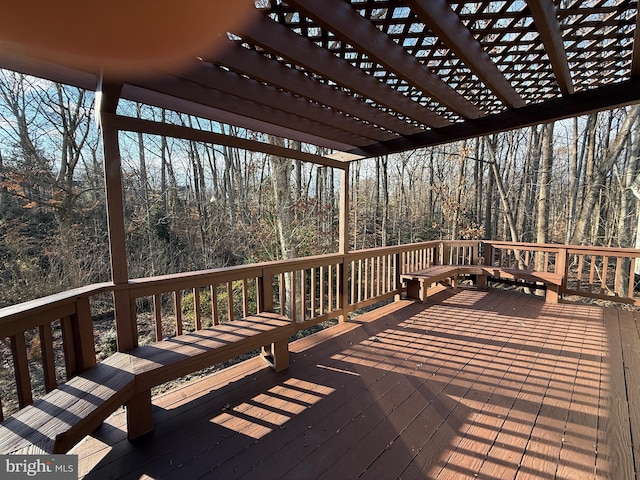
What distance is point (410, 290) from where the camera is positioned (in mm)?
4871

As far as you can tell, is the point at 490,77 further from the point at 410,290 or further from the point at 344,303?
the point at 410,290

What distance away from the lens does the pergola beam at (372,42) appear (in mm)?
1397

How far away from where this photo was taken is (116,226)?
2.01 m

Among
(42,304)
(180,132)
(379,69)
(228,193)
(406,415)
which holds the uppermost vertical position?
(379,69)

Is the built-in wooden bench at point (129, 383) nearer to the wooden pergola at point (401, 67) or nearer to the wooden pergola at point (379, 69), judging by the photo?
the wooden pergola at point (379, 69)

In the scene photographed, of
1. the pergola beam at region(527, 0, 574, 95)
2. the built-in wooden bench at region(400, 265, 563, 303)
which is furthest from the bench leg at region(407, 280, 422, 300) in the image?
the pergola beam at region(527, 0, 574, 95)

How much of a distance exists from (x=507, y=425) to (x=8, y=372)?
6.94m

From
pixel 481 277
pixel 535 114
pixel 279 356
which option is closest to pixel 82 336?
pixel 279 356

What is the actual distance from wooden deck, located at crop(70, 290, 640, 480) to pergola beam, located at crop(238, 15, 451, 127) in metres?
2.29

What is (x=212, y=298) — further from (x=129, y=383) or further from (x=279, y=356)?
(x=129, y=383)

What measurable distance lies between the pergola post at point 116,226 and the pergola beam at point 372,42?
1334 millimetres

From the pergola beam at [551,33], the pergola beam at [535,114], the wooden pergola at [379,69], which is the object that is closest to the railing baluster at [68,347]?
the wooden pergola at [379,69]

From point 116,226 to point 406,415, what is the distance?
2.39 m

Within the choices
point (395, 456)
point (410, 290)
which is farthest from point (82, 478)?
point (410, 290)
